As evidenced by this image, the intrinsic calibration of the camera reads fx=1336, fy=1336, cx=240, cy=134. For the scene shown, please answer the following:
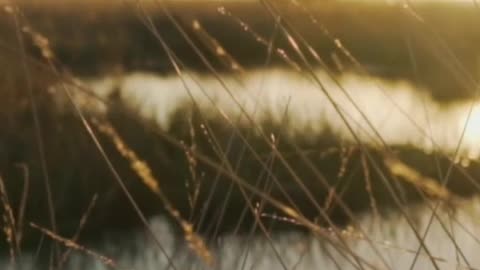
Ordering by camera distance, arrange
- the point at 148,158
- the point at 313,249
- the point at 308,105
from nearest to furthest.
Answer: the point at 313,249 → the point at 148,158 → the point at 308,105

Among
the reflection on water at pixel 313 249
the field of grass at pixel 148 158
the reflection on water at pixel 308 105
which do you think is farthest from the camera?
the reflection on water at pixel 308 105

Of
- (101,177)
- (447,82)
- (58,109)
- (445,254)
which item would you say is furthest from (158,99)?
(445,254)

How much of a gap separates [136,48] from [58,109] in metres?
2.23

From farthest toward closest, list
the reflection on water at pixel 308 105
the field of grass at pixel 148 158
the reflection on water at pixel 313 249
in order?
the reflection on water at pixel 308 105, the field of grass at pixel 148 158, the reflection on water at pixel 313 249

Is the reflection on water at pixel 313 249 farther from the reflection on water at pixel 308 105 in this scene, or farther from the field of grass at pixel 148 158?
the reflection on water at pixel 308 105

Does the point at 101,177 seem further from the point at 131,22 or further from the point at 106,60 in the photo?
the point at 131,22

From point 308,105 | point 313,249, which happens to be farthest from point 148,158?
point 313,249

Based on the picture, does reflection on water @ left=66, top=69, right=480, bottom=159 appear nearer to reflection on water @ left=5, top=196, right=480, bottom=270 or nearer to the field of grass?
the field of grass

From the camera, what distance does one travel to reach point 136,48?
7.73m

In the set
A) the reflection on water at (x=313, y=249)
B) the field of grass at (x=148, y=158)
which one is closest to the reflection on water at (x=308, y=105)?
the field of grass at (x=148, y=158)

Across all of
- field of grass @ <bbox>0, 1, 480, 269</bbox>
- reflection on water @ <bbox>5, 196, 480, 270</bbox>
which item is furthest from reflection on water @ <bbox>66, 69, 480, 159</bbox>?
reflection on water @ <bbox>5, 196, 480, 270</bbox>

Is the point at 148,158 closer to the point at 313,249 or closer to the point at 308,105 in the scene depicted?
the point at 308,105

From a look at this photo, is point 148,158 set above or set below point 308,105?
below

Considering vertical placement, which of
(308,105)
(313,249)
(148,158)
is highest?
(313,249)
